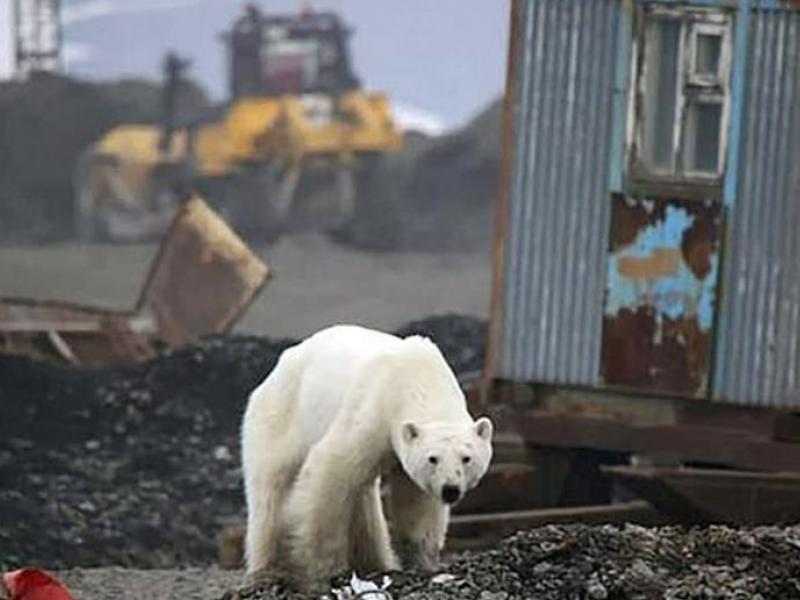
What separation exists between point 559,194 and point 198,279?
7484 mm

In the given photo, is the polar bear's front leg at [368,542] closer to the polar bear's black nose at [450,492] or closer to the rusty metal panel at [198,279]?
the polar bear's black nose at [450,492]

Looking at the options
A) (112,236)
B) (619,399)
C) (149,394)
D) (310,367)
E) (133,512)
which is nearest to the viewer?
(310,367)

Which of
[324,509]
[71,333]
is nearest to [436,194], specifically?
[71,333]

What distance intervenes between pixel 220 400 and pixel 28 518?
4.18m

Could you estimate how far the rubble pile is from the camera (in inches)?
320

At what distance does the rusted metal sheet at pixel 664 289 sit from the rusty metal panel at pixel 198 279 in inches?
287

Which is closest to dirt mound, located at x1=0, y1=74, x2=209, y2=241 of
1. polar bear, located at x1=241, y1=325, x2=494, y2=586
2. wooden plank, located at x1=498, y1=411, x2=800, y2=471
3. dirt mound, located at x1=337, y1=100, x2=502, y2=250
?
dirt mound, located at x1=337, y1=100, x2=502, y2=250

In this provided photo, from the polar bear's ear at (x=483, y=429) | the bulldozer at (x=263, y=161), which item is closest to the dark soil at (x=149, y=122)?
the bulldozer at (x=263, y=161)

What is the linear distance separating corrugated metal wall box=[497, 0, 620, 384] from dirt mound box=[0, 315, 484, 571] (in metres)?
2.07

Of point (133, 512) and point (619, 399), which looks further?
point (133, 512)

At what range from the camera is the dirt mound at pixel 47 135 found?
3453 centimetres

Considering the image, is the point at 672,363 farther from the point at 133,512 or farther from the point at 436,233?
the point at 436,233

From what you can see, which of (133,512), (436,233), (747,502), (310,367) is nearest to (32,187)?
(436,233)

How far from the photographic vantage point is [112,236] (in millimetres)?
32156
